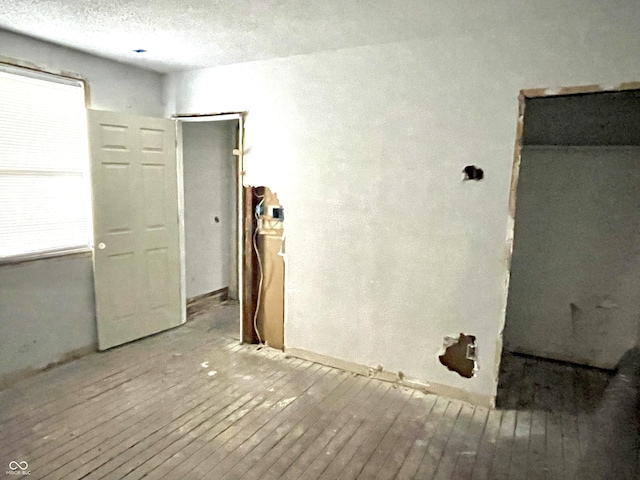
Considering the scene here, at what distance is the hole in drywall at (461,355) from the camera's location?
2.84 m

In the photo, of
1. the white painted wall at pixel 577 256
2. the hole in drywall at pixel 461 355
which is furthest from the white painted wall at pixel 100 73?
the white painted wall at pixel 577 256

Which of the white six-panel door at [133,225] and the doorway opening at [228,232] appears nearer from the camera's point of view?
the white six-panel door at [133,225]

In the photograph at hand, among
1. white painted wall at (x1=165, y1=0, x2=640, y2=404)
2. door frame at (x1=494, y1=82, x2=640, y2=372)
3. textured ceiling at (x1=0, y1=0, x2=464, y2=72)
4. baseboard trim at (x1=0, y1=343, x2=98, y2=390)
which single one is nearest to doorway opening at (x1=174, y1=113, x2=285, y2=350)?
white painted wall at (x1=165, y1=0, x2=640, y2=404)

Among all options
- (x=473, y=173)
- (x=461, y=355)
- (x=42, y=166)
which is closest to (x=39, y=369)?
(x=42, y=166)

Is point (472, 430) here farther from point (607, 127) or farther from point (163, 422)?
point (607, 127)

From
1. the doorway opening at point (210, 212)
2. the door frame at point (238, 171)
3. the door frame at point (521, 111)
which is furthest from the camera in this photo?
the doorway opening at point (210, 212)

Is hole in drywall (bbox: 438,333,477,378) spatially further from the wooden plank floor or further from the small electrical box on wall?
the small electrical box on wall

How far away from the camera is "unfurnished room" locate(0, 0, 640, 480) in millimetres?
2328

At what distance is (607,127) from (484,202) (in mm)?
1216

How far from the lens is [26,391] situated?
2.90m

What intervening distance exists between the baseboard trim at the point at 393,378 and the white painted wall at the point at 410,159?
4 centimetres

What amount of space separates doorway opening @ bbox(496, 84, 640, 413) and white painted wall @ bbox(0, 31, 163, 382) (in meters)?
3.33

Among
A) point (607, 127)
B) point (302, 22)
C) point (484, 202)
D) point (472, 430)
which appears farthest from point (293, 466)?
point (607, 127)

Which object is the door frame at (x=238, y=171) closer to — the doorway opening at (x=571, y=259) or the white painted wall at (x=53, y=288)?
the white painted wall at (x=53, y=288)
